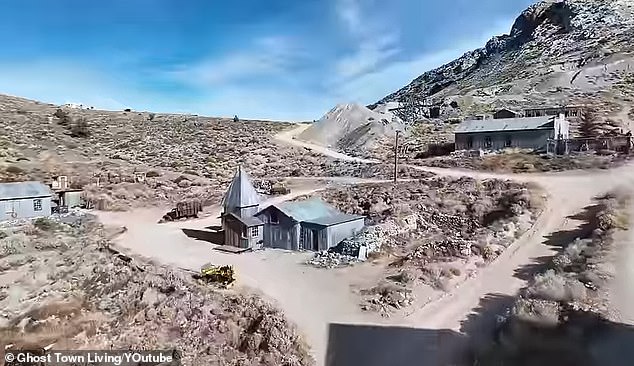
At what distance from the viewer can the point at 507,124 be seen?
45.8 metres

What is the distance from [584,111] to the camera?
52.3 metres

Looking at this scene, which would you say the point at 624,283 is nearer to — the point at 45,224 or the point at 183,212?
the point at 183,212

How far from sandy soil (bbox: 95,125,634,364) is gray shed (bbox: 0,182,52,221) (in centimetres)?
395

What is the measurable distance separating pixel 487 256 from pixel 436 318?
21.4 ft

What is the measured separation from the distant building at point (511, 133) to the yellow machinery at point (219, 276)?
1342 inches

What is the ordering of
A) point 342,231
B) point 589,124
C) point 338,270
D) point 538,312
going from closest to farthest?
point 538,312
point 338,270
point 342,231
point 589,124

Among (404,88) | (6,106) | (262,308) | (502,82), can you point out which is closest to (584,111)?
(502,82)

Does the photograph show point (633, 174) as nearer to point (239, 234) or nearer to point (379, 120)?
point (239, 234)

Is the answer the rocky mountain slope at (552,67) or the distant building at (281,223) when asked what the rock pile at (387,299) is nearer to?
the distant building at (281,223)

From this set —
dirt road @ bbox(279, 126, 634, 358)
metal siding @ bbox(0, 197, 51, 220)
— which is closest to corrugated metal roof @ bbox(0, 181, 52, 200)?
metal siding @ bbox(0, 197, 51, 220)

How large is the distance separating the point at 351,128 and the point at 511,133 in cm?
2967

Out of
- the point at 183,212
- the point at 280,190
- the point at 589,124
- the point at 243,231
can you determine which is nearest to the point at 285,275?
the point at 243,231

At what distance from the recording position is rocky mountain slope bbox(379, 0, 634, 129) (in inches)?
2549

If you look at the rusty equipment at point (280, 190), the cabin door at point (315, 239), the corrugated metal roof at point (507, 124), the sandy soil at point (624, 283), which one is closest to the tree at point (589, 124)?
the corrugated metal roof at point (507, 124)
